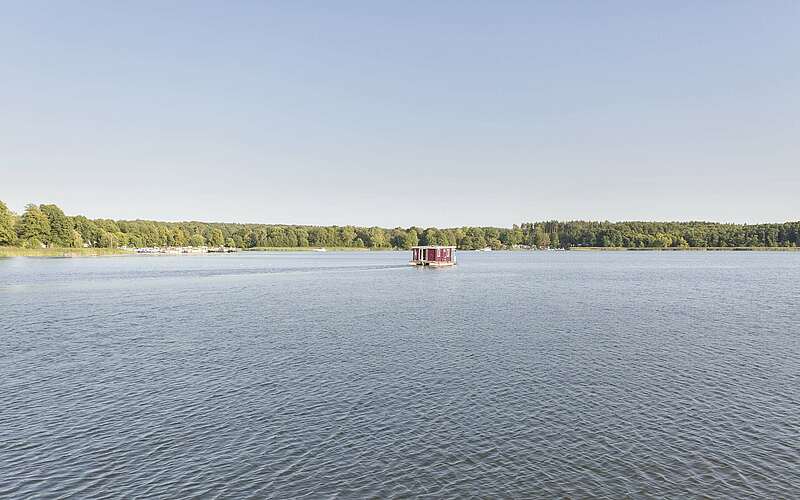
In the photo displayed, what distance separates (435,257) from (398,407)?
468 feet

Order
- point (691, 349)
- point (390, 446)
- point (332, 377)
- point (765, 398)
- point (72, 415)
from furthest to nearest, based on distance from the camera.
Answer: point (691, 349)
point (332, 377)
point (765, 398)
point (72, 415)
point (390, 446)

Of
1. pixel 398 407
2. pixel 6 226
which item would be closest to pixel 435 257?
pixel 398 407

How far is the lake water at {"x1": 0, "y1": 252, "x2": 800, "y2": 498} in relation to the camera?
61.5 ft

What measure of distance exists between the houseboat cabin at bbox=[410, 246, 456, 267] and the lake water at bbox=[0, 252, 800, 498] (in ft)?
363

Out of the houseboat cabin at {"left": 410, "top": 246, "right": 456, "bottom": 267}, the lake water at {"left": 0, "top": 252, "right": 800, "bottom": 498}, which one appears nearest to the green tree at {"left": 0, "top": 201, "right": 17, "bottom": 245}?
the houseboat cabin at {"left": 410, "top": 246, "right": 456, "bottom": 267}

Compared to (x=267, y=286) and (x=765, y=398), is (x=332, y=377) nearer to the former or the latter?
(x=765, y=398)

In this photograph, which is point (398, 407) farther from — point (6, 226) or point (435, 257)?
point (6, 226)

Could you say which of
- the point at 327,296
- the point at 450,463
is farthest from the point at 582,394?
the point at 327,296

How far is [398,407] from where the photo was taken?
26516 millimetres

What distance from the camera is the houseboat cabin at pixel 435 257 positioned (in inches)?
6594

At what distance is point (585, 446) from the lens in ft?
71.3

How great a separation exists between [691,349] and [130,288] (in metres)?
84.6

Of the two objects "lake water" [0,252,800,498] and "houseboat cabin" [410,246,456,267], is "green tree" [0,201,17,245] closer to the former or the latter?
"houseboat cabin" [410,246,456,267]

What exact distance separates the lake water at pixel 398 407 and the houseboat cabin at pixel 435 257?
111 metres
